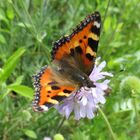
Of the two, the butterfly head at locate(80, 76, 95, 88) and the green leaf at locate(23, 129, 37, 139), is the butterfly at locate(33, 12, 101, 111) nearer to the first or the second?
the butterfly head at locate(80, 76, 95, 88)

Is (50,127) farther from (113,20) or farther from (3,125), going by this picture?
(113,20)

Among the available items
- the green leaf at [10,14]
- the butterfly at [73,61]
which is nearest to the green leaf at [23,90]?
the butterfly at [73,61]

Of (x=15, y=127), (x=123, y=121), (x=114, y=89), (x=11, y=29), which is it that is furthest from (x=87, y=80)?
(x=11, y=29)

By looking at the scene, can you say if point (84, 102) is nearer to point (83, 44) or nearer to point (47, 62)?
point (83, 44)

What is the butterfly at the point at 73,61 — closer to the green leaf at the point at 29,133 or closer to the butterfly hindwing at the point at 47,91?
the butterfly hindwing at the point at 47,91

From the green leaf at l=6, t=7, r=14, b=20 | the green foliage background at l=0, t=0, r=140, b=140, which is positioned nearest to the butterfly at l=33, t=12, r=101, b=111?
the green foliage background at l=0, t=0, r=140, b=140

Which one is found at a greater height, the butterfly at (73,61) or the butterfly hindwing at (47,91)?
the butterfly at (73,61)

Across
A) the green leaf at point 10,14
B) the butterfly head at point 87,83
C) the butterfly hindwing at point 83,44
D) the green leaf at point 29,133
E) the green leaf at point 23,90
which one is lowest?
the butterfly head at point 87,83
